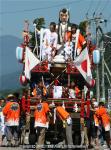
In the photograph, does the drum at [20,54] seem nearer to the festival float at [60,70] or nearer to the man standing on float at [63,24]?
the festival float at [60,70]

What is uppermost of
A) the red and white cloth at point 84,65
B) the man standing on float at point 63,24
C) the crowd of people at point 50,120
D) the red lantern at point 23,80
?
the man standing on float at point 63,24

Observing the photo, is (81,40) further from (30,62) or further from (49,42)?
(30,62)

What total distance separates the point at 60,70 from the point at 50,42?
100 centimetres

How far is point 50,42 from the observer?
62.0 feet

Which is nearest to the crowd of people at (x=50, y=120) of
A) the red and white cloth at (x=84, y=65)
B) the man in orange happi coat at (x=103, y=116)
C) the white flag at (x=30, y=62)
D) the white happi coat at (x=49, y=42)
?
the man in orange happi coat at (x=103, y=116)

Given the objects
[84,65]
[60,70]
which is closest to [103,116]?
[84,65]

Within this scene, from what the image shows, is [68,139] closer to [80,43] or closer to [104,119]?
[104,119]

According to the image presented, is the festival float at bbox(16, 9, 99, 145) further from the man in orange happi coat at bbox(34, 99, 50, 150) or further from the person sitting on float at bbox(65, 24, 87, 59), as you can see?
the man in orange happi coat at bbox(34, 99, 50, 150)

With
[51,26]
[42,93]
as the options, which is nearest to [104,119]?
[42,93]

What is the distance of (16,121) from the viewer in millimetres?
18750

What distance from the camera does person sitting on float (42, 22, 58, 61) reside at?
1862 centimetres

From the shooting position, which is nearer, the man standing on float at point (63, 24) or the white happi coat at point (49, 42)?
the white happi coat at point (49, 42)

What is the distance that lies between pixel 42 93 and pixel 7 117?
5.11 feet

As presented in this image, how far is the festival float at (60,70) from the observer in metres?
17.6
